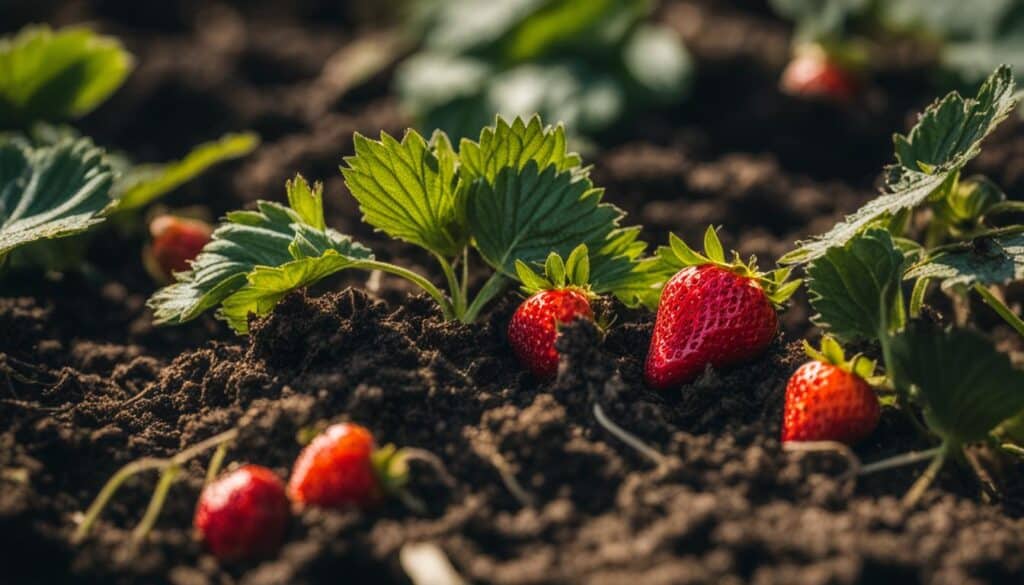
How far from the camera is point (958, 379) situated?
5.97ft

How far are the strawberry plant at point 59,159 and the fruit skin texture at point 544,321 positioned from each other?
2.88ft

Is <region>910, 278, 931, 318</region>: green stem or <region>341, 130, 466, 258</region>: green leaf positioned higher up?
<region>341, 130, 466, 258</region>: green leaf

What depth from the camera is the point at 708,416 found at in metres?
1.96

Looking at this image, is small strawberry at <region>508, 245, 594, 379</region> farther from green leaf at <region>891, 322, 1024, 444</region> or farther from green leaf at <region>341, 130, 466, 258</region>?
green leaf at <region>891, 322, 1024, 444</region>

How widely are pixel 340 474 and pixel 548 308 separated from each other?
0.52 metres

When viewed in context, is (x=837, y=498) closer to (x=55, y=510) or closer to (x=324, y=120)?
(x=55, y=510)

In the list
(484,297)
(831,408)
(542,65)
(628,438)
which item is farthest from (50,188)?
(831,408)

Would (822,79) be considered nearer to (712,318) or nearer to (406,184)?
(712,318)

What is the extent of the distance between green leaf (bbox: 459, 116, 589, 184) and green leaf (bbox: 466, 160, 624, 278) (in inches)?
0.6

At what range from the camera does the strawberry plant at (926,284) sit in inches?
71.5

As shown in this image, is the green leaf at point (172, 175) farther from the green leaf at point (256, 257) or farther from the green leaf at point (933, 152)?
the green leaf at point (933, 152)

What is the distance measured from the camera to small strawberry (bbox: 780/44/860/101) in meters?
3.41

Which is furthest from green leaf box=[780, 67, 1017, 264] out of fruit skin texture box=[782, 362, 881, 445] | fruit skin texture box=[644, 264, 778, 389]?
fruit skin texture box=[782, 362, 881, 445]

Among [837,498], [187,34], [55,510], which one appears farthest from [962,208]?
[187,34]
